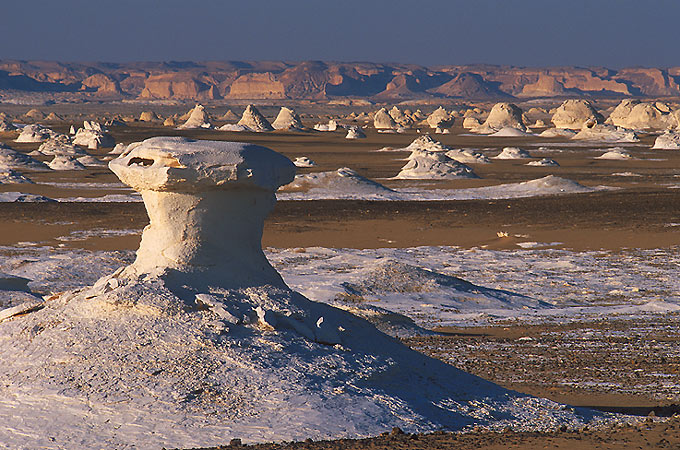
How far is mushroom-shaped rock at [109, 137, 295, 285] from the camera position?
8430mm

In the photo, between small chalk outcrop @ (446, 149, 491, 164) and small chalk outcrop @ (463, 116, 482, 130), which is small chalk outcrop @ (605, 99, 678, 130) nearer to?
small chalk outcrop @ (463, 116, 482, 130)

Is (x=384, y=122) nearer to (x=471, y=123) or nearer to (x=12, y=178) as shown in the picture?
(x=471, y=123)

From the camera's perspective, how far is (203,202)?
8.61 meters

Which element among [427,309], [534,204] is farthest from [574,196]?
[427,309]

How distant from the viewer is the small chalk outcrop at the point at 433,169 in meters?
40.5

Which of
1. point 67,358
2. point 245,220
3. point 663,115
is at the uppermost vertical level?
point 663,115

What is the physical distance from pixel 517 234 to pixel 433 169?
1751 cm

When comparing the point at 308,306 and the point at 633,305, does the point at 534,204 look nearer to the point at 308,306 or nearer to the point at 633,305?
the point at 633,305

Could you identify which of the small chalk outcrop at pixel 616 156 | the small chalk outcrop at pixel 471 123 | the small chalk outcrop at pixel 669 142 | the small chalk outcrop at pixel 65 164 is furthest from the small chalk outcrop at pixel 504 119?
the small chalk outcrop at pixel 65 164

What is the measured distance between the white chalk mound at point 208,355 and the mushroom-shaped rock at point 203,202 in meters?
0.01

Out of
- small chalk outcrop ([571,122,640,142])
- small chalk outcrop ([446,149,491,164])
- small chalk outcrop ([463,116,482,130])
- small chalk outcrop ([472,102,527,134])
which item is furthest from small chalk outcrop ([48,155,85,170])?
small chalk outcrop ([463,116,482,130])

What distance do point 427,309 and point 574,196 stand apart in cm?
1885

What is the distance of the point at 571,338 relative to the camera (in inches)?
483

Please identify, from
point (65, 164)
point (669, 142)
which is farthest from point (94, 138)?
point (669, 142)
